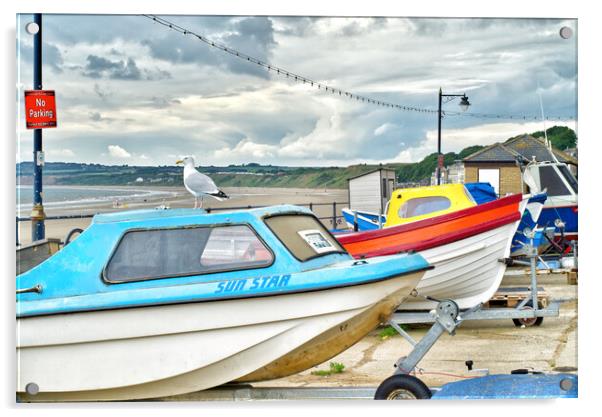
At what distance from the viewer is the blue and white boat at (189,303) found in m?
5.63

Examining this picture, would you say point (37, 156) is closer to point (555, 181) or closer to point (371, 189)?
point (371, 189)

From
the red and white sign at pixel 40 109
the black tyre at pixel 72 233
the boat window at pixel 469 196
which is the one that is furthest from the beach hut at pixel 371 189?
the red and white sign at pixel 40 109

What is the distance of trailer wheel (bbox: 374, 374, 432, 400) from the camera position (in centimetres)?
589

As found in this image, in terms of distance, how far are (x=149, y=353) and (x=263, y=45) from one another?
8.00 ft

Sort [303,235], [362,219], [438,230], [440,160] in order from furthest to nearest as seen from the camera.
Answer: [362,219] < [438,230] < [440,160] < [303,235]

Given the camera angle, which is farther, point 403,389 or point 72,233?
point 72,233

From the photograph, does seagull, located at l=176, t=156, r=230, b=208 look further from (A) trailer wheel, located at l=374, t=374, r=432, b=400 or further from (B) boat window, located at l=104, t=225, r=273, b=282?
(A) trailer wheel, located at l=374, t=374, r=432, b=400

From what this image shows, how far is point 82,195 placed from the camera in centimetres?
672

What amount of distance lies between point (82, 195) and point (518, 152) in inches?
169

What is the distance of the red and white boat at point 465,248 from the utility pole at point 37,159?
3175 millimetres

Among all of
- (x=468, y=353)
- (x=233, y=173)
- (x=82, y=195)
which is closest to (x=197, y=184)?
(x=233, y=173)

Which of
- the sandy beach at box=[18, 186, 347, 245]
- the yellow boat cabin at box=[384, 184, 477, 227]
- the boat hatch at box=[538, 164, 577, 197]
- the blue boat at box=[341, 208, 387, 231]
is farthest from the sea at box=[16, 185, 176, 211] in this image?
the boat hatch at box=[538, 164, 577, 197]
